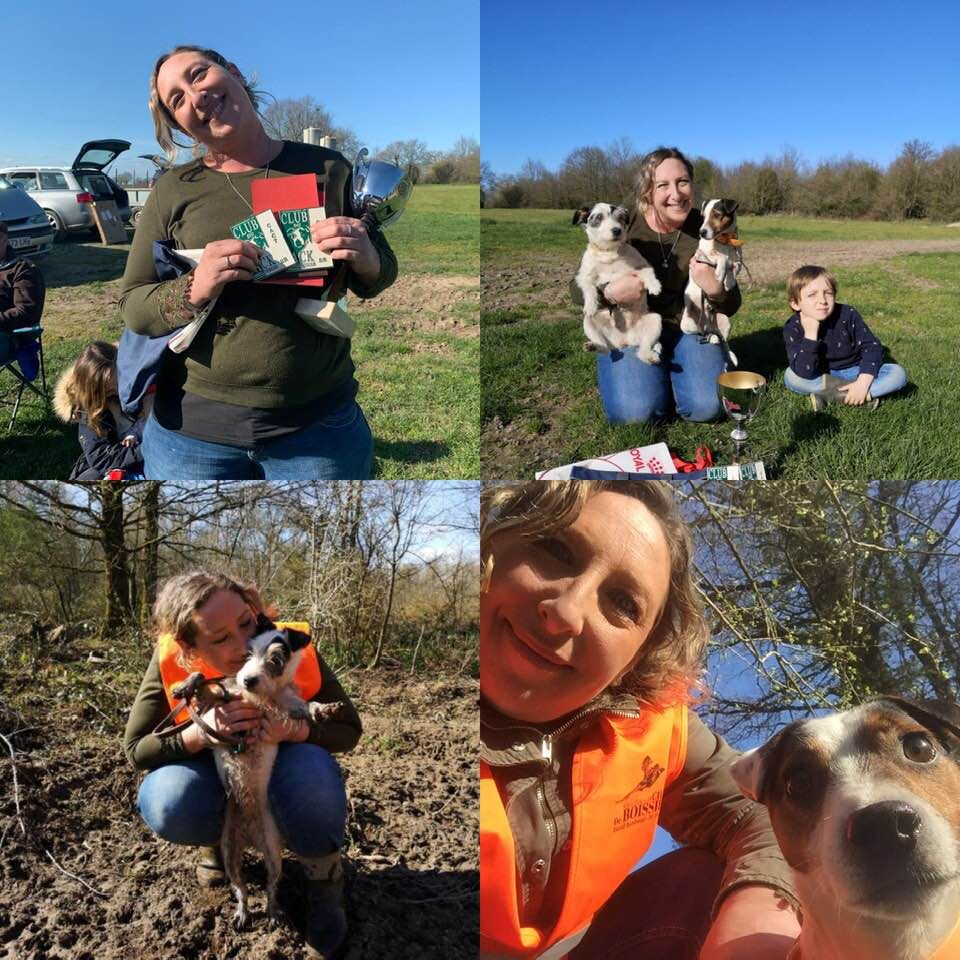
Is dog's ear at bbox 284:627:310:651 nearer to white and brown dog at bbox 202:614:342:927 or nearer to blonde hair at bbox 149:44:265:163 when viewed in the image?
white and brown dog at bbox 202:614:342:927

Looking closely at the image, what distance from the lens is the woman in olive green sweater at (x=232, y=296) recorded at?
2.03 metres

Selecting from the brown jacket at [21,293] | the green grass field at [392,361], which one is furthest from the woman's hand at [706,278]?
the brown jacket at [21,293]

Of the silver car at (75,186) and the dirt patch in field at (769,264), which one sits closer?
the silver car at (75,186)

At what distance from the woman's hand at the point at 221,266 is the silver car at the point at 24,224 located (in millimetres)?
1172

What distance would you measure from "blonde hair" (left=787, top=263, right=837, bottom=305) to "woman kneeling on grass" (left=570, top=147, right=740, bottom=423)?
34cm

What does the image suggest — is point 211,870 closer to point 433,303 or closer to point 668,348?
point 668,348

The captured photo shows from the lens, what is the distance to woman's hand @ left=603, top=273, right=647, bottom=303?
3.14 meters

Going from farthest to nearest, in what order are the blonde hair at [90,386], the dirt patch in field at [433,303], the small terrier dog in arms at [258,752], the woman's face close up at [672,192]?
1. the dirt patch in field at [433,303]
2. the woman's face close up at [672,192]
3. the blonde hair at [90,386]
4. the small terrier dog in arms at [258,752]

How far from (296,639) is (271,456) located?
1.59 feet

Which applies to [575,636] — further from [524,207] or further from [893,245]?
[893,245]

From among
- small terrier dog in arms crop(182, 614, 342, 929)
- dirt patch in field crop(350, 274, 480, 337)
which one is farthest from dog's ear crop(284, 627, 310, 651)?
dirt patch in field crop(350, 274, 480, 337)

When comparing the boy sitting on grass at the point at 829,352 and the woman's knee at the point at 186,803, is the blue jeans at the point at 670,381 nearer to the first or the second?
the boy sitting on grass at the point at 829,352

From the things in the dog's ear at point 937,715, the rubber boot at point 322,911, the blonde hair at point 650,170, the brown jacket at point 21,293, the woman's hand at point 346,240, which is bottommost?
the rubber boot at point 322,911

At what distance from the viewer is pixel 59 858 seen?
2.04 metres
